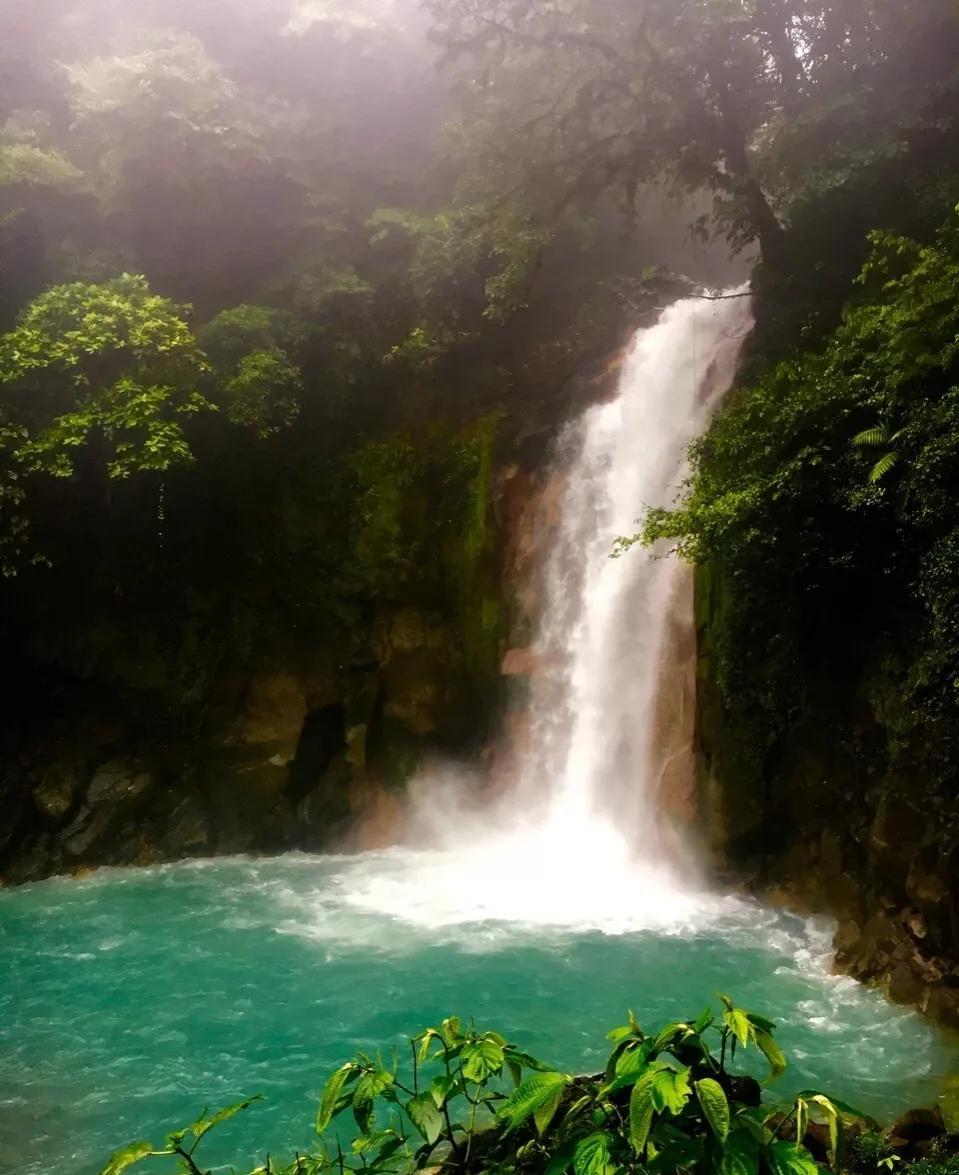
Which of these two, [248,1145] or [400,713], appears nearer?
[248,1145]

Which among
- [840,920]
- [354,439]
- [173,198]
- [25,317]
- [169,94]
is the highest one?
[169,94]

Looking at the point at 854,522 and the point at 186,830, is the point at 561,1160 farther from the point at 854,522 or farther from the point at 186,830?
the point at 186,830

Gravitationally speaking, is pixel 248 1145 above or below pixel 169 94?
below

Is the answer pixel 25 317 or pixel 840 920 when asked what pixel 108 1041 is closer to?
pixel 840 920

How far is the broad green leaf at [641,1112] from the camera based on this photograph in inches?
78.6

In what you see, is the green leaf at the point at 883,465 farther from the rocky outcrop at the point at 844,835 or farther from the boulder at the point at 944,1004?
the boulder at the point at 944,1004

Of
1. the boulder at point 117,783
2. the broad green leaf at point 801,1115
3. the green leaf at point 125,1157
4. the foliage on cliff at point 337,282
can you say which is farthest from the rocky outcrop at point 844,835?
the boulder at point 117,783

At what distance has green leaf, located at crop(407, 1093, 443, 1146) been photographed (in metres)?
2.33

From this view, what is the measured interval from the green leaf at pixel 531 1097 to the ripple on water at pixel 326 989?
3508 mm

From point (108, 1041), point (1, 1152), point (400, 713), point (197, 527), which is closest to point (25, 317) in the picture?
point (197, 527)

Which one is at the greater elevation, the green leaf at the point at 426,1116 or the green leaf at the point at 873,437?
the green leaf at the point at 873,437

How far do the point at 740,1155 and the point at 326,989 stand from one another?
5934 mm

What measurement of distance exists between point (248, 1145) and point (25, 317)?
36.4 feet

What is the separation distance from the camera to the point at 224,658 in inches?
494
